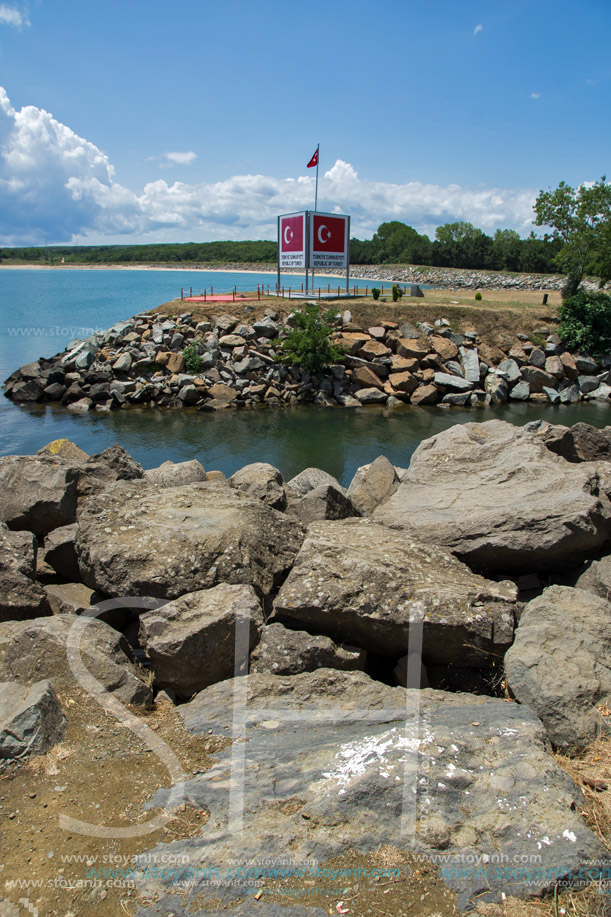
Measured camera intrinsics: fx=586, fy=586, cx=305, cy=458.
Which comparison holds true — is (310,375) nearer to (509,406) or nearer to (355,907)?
(509,406)

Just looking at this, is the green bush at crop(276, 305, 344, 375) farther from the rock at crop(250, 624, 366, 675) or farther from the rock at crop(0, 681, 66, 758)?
the rock at crop(0, 681, 66, 758)

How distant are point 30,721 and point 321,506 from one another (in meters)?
5.15

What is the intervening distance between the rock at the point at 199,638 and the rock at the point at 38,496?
3.05 m

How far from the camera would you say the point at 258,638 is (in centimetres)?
565

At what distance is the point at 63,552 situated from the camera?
7.30 meters

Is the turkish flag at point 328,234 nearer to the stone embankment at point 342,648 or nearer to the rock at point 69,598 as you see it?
the stone embankment at point 342,648

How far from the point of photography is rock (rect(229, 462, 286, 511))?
368 inches

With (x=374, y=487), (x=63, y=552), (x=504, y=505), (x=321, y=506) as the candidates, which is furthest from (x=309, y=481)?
(x=63, y=552)

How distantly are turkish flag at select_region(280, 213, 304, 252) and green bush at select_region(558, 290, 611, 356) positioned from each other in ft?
55.4

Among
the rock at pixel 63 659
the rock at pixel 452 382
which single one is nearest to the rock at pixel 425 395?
the rock at pixel 452 382

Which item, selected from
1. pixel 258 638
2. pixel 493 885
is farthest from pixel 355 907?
pixel 258 638

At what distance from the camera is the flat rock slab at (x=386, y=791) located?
3580 mm

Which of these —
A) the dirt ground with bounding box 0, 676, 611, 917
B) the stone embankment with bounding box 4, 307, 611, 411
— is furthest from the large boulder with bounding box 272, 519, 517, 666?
the stone embankment with bounding box 4, 307, 611, 411

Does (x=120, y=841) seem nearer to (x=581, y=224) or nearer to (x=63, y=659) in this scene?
(x=63, y=659)
